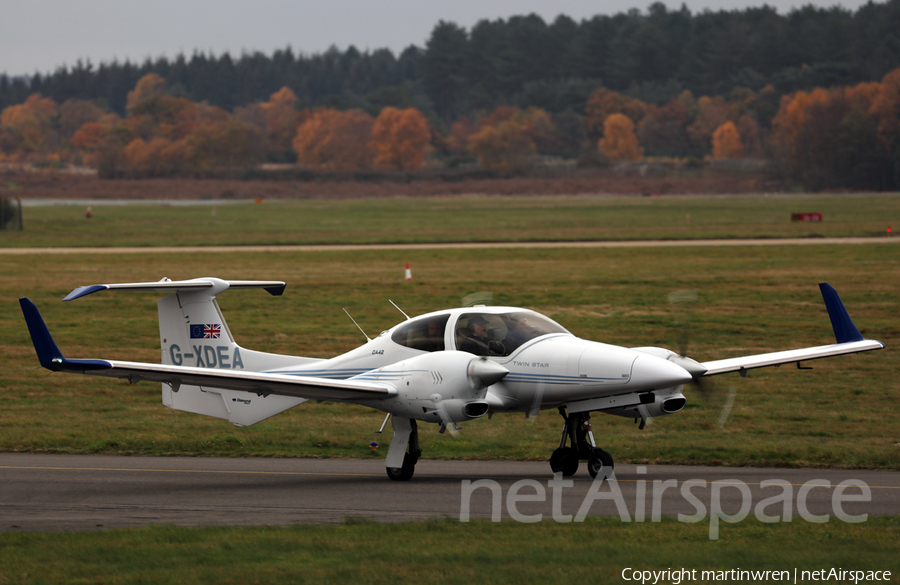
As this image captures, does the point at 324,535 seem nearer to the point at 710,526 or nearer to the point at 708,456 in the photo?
the point at 710,526

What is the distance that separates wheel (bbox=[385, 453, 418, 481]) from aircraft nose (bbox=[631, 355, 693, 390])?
3555 mm

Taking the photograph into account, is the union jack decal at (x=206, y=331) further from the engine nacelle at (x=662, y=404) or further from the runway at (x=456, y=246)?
the runway at (x=456, y=246)

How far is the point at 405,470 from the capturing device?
15.4m

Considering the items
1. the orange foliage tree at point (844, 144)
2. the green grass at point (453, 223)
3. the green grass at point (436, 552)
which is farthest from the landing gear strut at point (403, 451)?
the orange foliage tree at point (844, 144)

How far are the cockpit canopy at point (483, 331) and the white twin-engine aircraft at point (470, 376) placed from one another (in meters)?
0.02

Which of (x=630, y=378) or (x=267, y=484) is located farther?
(x=267, y=484)

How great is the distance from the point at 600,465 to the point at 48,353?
7.61 m

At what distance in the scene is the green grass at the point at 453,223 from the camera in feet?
226

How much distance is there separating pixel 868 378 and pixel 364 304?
19129 millimetres

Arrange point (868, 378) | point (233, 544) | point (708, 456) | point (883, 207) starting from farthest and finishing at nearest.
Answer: point (883, 207) < point (868, 378) < point (708, 456) < point (233, 544)

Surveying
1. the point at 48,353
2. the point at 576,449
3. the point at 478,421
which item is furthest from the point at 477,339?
the point at 478,421

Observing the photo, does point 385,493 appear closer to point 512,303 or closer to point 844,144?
point 512,303

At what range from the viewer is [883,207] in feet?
330

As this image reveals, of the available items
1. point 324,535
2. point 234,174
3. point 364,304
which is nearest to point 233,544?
point 324,535
